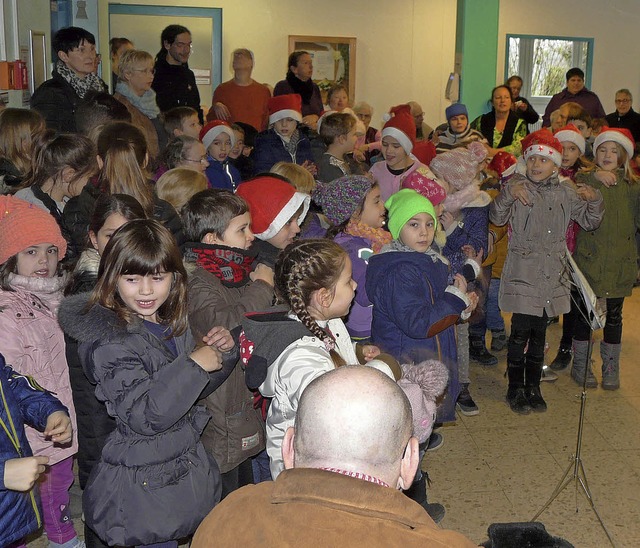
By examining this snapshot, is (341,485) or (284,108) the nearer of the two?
(341,485)

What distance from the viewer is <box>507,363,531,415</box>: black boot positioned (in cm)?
530

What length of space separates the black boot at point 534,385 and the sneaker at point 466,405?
368 mm

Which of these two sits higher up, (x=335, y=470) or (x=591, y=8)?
(x=591, y=8)

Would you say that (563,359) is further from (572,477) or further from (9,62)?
(9,62)

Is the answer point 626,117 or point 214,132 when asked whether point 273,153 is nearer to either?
point 214,132

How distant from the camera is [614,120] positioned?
35.5ft

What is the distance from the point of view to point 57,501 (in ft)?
11.6

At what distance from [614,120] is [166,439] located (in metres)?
9.64

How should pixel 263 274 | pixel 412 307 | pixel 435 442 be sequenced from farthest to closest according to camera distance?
pixel 435 442 < pixel 412 307 < pixel 263 274

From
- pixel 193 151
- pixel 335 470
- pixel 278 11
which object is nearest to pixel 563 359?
pixel 193 151

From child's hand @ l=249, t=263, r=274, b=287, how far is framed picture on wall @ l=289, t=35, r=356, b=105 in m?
9.04

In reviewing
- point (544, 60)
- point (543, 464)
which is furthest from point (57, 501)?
point (544, 60)

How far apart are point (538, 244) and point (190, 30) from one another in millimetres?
8158

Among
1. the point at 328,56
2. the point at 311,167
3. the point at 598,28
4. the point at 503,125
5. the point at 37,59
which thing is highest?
the point at 598,28
